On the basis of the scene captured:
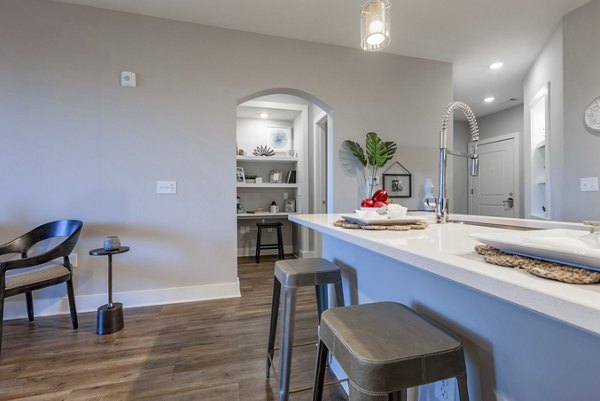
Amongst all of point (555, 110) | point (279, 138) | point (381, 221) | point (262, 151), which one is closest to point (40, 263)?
point (381, 221)

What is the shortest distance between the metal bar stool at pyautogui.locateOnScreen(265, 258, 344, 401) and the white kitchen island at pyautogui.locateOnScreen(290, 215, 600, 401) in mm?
445

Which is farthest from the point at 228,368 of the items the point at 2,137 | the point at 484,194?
the point at 484,194

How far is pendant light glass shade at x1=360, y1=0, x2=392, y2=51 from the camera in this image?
163 cm

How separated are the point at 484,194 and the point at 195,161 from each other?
18.4 ft

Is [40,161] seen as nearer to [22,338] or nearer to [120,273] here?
[120,273]

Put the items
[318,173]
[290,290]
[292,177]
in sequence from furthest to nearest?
1. [292,177]
2. [318,173]
3. [290,290]

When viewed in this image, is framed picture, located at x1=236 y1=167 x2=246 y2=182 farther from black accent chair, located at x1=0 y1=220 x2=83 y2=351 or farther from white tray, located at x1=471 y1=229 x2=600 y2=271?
white tray, located at x1=471 y1=229 x2=600 y2=271

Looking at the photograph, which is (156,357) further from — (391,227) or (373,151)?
(373,151)

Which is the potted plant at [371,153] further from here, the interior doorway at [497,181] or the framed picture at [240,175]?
the interior doorway at [497,181]

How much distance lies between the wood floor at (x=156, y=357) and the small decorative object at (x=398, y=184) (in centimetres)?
166

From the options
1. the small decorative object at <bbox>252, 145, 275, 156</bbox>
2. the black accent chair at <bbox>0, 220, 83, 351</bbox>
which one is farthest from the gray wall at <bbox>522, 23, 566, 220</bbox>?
the black accent chair at <bbox>0, 220, 83, 351</bbox>

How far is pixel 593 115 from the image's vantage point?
7.97 ft

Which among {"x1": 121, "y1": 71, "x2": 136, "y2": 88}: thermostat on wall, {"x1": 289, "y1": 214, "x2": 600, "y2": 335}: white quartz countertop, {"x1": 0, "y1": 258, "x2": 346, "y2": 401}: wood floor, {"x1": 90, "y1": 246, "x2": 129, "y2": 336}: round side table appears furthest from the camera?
{"x1": 121, "y1": 71, "x2": 136, "y2": 88}: thermostat on wall

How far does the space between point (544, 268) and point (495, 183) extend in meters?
6.14
